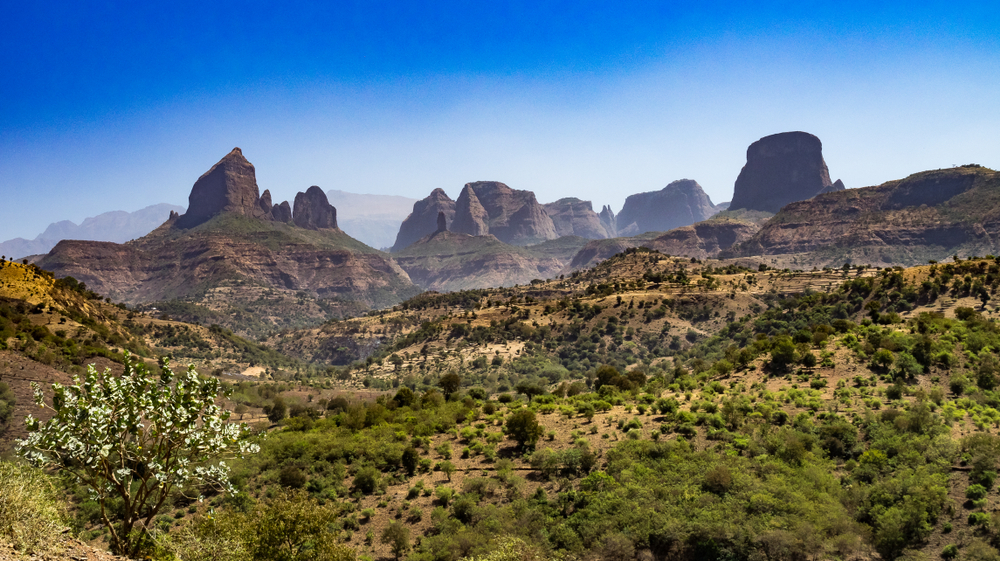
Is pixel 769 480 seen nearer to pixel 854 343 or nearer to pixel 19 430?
pixel 854 343

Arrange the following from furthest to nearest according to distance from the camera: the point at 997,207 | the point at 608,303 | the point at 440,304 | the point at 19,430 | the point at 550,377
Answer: the point at 997,207 → the point at 440,304 → the point at 608,303 → the point at 550,377 → the point at 19,430

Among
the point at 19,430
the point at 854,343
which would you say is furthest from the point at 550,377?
the point at 19,430

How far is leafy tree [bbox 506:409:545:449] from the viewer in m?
32.4

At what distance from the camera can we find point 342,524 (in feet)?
82.4

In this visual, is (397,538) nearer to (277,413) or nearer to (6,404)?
(277,413)

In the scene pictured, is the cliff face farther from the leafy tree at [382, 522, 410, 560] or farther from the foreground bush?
the foreground bush

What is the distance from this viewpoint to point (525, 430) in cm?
3272

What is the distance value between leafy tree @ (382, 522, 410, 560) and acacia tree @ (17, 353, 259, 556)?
13244 millimetres

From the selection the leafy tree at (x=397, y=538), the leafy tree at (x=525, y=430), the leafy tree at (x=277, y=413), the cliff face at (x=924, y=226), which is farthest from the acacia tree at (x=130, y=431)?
the cliff face at (x=924, y=226)

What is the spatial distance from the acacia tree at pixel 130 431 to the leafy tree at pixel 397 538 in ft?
43.5

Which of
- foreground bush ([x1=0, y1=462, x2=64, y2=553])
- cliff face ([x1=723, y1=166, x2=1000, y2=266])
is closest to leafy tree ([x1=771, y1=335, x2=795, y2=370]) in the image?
foreground bush ([x1=0, y1=462, x2=64, y2=553])

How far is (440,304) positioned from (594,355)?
6240 cm

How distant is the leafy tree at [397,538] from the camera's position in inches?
889

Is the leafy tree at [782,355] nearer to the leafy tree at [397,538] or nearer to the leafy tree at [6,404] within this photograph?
the leafy tree at [397,538]
